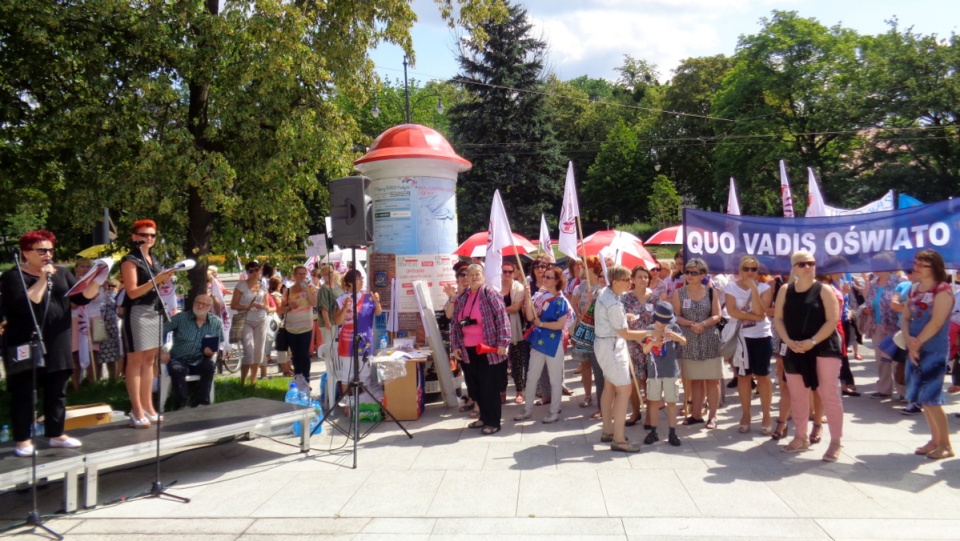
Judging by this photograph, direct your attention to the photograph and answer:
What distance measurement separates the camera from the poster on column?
9562 mm

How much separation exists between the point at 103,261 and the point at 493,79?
34.5 metres

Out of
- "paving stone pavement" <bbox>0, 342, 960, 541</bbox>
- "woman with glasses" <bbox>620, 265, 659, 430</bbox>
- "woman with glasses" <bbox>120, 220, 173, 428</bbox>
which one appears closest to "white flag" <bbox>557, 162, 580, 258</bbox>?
"woman with glasses" <bbox>620, 265, 659, 430</bbox>

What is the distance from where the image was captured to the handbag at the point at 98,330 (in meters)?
10.4

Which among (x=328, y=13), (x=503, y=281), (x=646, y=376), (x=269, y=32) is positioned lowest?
(x=646, y=376)

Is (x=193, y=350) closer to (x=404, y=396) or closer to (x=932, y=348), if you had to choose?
(x=404, y=396)

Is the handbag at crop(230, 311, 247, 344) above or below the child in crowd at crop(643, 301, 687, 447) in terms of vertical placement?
above

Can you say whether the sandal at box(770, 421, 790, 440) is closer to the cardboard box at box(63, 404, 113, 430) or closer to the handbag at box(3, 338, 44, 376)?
the handbag at box(3, 338, 44, 376)

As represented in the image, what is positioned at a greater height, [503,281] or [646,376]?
[503,281]

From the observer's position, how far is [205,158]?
972cm

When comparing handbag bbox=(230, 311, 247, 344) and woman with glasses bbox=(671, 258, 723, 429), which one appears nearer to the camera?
woman with glasses bbox=(671, 258, 723, 429)

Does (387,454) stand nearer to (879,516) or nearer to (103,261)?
(103,261)

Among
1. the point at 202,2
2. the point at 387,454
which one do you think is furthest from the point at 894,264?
the point at 202,2

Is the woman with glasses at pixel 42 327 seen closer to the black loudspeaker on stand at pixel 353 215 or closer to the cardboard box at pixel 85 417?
the cardboard box at pixel 85 417

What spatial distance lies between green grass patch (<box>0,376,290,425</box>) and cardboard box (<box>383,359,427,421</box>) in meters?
2.23
